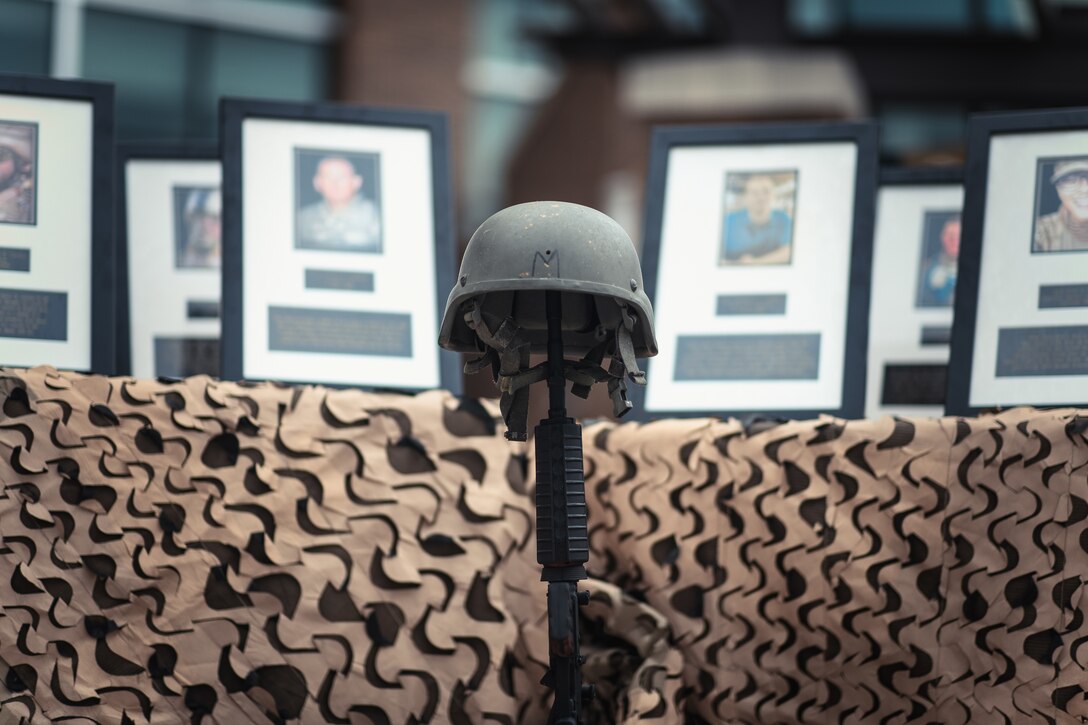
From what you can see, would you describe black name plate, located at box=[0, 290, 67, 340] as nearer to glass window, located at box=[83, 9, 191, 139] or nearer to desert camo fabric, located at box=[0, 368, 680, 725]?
desert camo fabric, located at box=[0, 368, 680, 725]

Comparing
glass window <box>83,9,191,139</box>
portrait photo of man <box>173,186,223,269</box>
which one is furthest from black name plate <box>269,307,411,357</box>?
glass window <box>83,9,191,139</box>

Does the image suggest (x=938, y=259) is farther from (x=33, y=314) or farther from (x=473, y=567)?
(x=33, y=314)

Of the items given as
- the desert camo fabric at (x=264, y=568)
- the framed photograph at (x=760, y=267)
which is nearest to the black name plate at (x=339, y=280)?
the desert camo fabric at (x=264, y=568)

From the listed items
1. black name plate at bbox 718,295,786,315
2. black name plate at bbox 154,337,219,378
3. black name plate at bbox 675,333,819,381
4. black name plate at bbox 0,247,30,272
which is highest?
black name plate at bbox 0,247,30,272

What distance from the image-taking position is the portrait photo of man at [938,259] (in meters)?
3.34

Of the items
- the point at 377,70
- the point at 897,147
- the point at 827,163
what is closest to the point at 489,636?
the point at 827,163

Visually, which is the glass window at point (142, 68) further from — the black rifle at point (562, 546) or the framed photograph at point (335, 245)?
the black rifle at point (562, 546)

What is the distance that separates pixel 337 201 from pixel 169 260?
702 mm

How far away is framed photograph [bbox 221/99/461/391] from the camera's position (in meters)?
2.85

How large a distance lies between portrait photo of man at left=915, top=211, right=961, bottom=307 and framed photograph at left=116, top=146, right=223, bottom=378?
1865mm

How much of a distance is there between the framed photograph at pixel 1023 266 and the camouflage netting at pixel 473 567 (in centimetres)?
19

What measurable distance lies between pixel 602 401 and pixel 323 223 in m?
4.93

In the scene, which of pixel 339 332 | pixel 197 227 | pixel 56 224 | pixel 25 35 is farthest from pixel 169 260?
pixel 25 35

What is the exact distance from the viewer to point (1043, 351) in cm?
273
